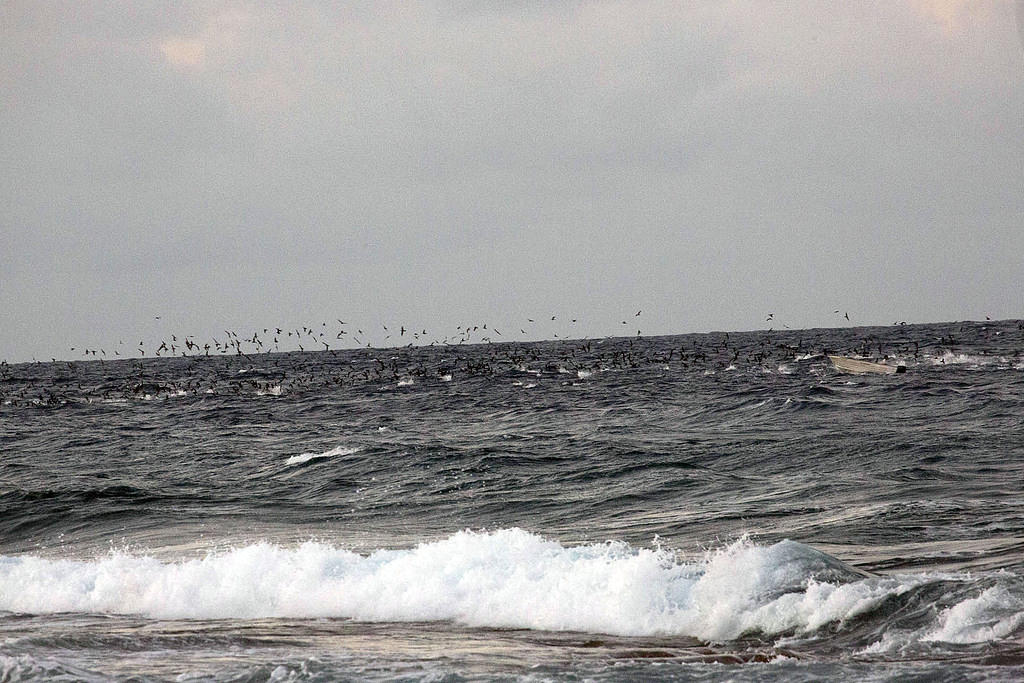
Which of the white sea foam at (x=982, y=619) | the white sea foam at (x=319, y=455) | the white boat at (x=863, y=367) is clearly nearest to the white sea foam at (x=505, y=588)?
the white sea foam at (x=982, y=619)

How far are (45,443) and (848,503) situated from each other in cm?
2876

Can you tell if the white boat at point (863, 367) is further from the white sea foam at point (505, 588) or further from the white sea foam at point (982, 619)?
the white sea foam at point (982, 619)

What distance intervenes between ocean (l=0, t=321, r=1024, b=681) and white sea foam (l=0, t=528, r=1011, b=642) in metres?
0.04

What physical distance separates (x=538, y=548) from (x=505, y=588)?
175 cm

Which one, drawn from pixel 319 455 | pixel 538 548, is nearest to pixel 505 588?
pixel 538 548

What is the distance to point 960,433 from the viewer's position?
26.1 metres

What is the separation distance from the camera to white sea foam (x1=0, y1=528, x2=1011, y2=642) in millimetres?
11227

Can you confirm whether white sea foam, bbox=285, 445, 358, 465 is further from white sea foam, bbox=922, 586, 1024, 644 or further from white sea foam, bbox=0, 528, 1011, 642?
white sea foam, bbox=922, 586, 1024, 644

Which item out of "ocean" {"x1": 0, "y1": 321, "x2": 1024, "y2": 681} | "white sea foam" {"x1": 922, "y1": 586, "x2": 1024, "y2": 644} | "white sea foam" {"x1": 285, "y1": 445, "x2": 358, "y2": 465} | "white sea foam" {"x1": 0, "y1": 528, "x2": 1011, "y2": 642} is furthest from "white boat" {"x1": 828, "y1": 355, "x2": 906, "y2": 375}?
"white sea foam" {"x1": 922, "y1": 586, "x2": 1024, "y2": 644}

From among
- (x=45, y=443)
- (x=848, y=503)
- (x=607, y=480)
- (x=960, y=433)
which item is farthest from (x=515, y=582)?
(x=45, y=443)

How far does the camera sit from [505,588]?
43.3 ft

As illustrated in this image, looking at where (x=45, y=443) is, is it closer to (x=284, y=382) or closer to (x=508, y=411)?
(x=508, y=411)

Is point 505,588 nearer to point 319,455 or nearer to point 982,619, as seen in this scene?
point 982,619

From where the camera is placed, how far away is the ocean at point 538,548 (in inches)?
403
